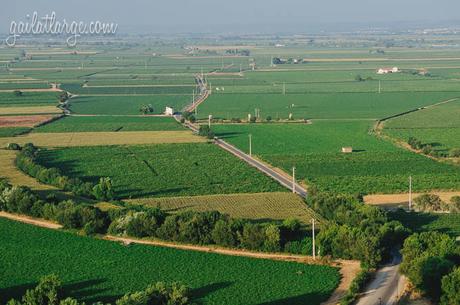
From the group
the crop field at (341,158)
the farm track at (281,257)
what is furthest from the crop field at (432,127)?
the farm track at (281,257)

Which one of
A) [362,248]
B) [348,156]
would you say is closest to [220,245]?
[362,248]

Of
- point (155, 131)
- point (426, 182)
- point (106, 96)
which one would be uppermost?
point (106, 96)

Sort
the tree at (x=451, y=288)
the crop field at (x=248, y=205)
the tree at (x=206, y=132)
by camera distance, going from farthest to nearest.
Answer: the tree at (x=206, y=132) < the crop field at (x=248, y=205) < the tree at (x=451, y=288)

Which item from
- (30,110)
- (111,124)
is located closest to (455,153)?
(111,124)

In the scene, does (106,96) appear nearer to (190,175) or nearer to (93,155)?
(93,155)

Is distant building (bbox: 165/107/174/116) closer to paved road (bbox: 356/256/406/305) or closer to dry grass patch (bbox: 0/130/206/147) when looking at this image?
dry grass patch (bbox: 0/130/206/147)

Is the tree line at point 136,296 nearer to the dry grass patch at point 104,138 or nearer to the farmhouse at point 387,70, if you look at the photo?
the dry grass patch at point 104,138
